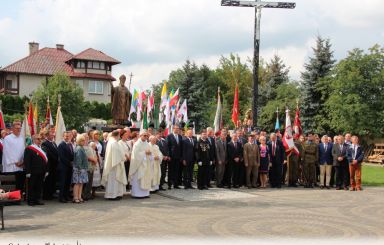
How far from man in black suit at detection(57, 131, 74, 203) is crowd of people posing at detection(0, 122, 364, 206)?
0.09ft

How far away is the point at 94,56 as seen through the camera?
66000 millimetres

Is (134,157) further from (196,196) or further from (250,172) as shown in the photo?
(250,172)

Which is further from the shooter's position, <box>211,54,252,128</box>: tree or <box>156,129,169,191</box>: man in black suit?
<box>211,54,252,128</box>: tree

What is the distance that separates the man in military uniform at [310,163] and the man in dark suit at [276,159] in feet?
2.87

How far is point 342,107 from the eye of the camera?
114 feet

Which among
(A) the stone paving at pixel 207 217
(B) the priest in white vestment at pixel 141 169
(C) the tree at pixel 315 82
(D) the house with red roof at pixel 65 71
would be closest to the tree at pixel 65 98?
(D) the house with red roof at pixel 65 71

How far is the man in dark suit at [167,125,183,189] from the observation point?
1603 centimetres

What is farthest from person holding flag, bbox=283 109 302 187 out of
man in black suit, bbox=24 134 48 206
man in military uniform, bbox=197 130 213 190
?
man in black suit, bbox=24 134 48 206

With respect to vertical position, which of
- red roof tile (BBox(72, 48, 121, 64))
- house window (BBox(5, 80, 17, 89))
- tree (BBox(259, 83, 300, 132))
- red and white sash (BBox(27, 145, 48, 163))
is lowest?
red and white sash (BBox(27, 145, 48, 163))

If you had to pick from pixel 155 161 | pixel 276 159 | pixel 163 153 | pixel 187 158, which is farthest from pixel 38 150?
pixel 276 159

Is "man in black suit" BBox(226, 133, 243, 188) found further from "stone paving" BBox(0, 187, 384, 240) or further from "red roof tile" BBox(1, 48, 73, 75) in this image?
"red roof tile" BBox(1, 48, 73, 75)

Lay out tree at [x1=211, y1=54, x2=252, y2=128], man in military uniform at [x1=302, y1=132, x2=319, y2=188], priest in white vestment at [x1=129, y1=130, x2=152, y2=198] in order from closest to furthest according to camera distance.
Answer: priest in white vestment at [x1=129, y1=130, x2=152, y2=198]
man in military uniform at [x1=302, y1=132, x2=319, y2=188]
tree at [x1=211, y1=54, x2=252, y2=128]

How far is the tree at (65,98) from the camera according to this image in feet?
159

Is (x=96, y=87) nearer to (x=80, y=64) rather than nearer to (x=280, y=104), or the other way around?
(x=80, y=64)
